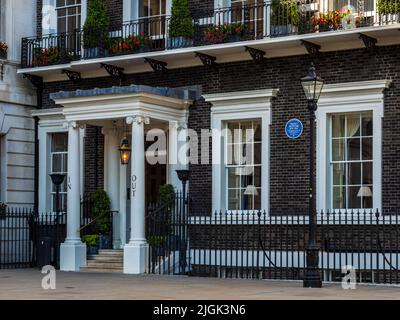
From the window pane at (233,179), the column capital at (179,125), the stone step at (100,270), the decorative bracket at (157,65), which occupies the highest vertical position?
the decorative bracket at (157,65)

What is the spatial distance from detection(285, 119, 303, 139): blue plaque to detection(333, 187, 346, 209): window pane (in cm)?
152

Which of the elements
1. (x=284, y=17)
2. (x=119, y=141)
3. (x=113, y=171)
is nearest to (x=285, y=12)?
(x=284, y=17)

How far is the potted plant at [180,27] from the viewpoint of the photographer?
2336 centimetres

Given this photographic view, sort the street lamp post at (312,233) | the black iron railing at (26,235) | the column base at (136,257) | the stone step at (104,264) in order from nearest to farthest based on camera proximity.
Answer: the street lamp post at (312,233) → the column base at (136,257) → the stone step at (104,264) → the black iron railing at (26,235)

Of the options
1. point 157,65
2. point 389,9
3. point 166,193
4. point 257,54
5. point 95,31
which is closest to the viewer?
point 389,9

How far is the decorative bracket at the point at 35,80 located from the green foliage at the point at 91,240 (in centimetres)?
489

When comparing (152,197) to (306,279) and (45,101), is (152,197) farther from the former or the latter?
(306,279)

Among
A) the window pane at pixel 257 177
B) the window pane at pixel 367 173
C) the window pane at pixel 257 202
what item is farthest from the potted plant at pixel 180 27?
the window pane at pixel 367 173

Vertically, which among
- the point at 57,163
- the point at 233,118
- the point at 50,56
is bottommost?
the point at 57,163

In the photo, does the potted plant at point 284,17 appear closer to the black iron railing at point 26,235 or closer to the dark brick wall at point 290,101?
the dark brick wall at point 290,101

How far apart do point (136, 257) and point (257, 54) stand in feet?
18.2

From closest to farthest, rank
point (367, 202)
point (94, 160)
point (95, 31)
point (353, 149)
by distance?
point (367, 202) → point (353, 149) → point (95, 31) → point (94, 160)

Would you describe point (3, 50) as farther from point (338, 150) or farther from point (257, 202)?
point (338, 150)

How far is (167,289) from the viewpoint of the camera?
1772cm
